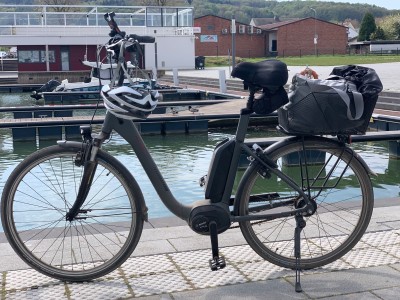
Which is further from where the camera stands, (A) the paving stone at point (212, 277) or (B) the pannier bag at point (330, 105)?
(A) the paving stone at point (212, 277)

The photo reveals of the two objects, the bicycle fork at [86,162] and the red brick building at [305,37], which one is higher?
the red brick building at [305,37]

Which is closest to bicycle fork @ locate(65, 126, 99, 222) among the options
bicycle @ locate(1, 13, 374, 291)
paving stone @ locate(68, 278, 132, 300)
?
bicycle @ locate(1, 13, 374, 291)

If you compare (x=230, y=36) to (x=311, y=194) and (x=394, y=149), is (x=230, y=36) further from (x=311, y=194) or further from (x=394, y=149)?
(x=311, y=194)

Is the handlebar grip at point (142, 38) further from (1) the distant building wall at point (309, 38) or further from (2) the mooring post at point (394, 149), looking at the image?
(1) the distant building wall at point (309, 38)

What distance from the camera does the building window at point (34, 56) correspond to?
40.4m

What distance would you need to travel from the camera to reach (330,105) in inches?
132

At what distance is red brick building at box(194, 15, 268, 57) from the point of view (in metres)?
70.6

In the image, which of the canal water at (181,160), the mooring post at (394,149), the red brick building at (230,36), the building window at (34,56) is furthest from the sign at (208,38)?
the mooring post at (394,149)

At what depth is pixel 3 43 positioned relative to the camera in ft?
131

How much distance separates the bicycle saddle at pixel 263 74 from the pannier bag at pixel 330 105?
0.32ft

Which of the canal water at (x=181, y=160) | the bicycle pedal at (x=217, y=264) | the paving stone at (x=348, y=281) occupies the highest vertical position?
the bicycle pedal at (x=217, y=264)

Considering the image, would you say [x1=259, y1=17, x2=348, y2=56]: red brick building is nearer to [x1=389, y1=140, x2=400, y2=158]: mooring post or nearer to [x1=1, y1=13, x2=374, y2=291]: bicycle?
[x1=389, y1=140, x2=400, y2=158]: mooring post

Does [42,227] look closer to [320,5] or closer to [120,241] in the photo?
[120,241]

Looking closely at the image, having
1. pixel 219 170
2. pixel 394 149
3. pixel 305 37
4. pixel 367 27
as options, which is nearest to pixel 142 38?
pixel 219 170
